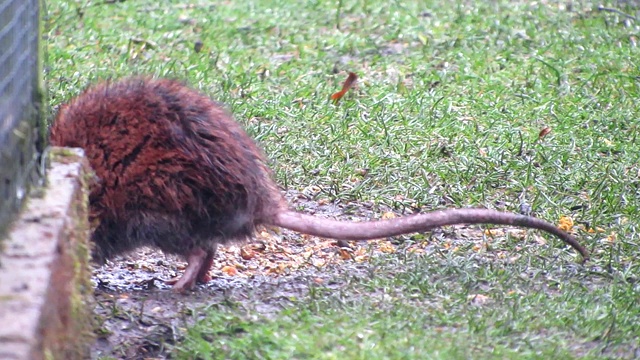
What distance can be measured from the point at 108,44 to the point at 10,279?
444 centimetres

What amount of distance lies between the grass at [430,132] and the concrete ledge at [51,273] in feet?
1.69

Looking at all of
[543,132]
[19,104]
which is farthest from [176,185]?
[543,132]

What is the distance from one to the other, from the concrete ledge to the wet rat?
0.54 m

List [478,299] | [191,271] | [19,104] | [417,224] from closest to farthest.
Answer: [19,104] → [478,299] → [417,224] → [191,271]

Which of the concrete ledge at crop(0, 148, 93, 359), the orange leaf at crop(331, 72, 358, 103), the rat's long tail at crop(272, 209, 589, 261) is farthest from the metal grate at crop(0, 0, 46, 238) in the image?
the orange leaf at crop(331, 72, 358, 103)

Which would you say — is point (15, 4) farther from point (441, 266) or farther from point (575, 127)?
point (575, 127)

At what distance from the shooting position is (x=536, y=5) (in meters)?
7.36

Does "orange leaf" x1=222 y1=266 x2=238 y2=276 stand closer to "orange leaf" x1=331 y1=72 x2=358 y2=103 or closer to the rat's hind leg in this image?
the rat's hind leg

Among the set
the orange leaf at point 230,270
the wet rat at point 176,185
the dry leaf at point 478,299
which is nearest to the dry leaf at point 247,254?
the orange leaf at point 230,270

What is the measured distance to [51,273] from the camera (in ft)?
7.71

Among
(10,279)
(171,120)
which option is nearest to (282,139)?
(171,120)

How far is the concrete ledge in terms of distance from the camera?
2.12 m

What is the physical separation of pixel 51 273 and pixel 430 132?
3117 millimetres

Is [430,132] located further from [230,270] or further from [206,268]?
[206,268]
